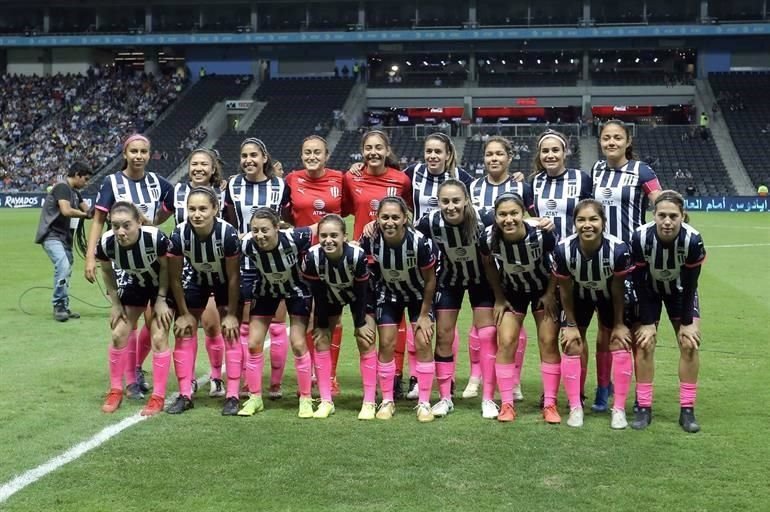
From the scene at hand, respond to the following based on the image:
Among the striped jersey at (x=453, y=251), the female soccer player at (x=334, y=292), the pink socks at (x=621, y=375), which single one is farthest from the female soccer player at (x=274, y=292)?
the pink socks at (x=621, y=375)

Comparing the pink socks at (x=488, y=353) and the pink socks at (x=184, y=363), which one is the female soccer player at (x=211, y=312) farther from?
the pink socks at (x=488, y=353)

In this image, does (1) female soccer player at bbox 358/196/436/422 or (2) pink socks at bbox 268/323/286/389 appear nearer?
(1) female soccer player at bbox 358/196/436/422

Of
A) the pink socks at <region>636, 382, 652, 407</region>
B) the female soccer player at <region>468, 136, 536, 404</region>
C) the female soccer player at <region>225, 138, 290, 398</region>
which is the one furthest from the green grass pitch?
the female soccer player at <region>468, 136, 536, 404</region>

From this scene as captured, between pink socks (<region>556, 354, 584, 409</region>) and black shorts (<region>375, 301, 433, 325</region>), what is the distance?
3.33 feet

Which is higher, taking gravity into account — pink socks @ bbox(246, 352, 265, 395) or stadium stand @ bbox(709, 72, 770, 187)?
stadium stand @ bbox(709, 72, 770, 187)

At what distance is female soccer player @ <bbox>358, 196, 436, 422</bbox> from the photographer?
603 centimetres

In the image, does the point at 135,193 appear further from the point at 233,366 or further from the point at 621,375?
the point at 621,375

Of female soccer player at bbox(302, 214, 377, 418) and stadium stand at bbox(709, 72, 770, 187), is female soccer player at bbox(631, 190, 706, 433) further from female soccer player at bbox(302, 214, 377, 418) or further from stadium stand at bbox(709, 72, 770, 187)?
stadium stand at bbox(709, 72, 770, 187)

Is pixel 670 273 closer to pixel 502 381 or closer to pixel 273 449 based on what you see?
pixel 502 381

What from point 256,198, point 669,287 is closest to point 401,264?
point 256,198

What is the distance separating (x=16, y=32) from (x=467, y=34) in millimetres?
27411

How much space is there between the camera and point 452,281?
21.0ft

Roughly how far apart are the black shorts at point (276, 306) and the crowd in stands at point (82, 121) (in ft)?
127

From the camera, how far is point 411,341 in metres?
7.03
